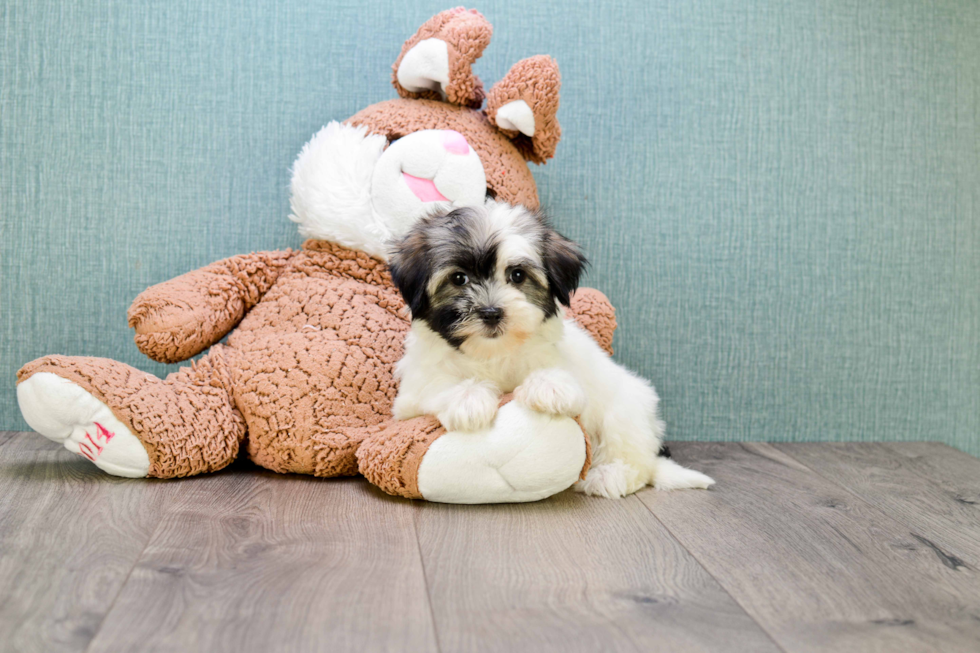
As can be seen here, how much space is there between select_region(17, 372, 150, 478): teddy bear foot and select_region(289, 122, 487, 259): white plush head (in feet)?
2.26

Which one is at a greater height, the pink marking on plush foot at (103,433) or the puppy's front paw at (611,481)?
the pink marking on plush foot at (103,433)

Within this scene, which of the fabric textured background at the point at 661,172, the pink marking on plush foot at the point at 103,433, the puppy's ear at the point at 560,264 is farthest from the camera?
the fabric textured background at the point at 661,172

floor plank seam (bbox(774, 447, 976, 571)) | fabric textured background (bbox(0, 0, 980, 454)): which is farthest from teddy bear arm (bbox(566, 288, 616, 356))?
floor plank seam (bbox(774, 447, 976, 571))

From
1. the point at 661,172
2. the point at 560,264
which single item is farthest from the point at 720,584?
the point at 661,172

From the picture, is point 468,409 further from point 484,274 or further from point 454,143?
point 454,143

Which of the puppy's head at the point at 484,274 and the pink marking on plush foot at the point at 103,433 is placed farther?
the pink marking on plush foot at the point at 103,433

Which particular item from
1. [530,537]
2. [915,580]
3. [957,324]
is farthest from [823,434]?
[530,537]

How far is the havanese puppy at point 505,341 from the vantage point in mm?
1604

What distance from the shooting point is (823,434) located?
2621 millimetres

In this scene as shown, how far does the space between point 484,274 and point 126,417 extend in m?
0.89

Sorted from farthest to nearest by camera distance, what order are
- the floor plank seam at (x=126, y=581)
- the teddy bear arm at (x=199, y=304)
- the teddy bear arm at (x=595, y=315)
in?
the teddy bear arm at (x=595, y=315) < the teddy bear arm at (x=199, y=304) < the floor plank seam at (x=126, y=581)

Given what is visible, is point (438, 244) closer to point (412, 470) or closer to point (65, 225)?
point (412, 470)

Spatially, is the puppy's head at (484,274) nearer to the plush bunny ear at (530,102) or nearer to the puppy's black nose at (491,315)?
the puppy's black nose at (491,315)

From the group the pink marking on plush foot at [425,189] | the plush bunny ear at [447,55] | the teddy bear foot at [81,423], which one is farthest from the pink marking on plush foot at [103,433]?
the plush bunny ear at [447,55]
